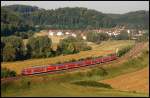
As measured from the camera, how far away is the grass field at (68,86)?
1693 inches

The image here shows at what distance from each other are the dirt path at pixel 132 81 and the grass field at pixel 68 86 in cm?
119

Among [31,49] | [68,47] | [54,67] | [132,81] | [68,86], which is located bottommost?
[132,81]

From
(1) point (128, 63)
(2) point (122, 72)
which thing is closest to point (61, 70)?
(2) point (122, 72)

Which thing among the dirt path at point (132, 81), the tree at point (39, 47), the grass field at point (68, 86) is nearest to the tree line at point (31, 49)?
the tree at point (39, 47)

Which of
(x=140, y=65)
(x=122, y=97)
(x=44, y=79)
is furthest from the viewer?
(x=140, y=65)

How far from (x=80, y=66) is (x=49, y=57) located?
22.8 metres

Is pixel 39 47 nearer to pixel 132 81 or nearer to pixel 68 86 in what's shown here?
pixel 132 81

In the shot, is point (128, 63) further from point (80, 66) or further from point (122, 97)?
point (122, 97)

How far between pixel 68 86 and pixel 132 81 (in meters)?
12.6

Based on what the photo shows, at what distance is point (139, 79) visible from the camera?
56.4 meters

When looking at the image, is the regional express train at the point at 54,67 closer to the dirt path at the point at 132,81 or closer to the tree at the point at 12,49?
the dirt path at the point at 132,81

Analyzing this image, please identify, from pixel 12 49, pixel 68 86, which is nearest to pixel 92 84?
pixel 68 86

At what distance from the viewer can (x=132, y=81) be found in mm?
55438

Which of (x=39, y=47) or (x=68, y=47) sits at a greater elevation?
(x=39, y=47)
